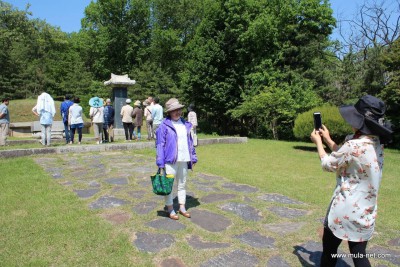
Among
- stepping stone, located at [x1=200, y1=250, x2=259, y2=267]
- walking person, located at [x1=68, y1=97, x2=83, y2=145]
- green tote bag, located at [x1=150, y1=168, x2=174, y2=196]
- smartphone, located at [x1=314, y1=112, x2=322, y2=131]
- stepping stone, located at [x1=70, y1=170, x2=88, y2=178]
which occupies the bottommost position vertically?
stepping stone, located at [x1=200, y1=250, x2=259, y2=267]

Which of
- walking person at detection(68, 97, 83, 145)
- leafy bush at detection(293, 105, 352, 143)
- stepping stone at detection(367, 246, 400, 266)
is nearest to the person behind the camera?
stepping stone at detection(367, 246, 400, 266)

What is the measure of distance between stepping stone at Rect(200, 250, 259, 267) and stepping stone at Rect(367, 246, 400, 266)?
1.37 metres

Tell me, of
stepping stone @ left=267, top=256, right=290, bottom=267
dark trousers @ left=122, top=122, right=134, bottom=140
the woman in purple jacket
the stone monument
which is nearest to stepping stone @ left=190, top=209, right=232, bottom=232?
the woman in purple jacket

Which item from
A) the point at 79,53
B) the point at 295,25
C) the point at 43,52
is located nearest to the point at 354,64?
the point at 295,25

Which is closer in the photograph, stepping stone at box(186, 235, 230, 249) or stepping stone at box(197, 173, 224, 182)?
stepping stone at box(186, 235, 230, 249)

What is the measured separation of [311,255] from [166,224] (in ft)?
6.00

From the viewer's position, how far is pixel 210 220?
176 inches

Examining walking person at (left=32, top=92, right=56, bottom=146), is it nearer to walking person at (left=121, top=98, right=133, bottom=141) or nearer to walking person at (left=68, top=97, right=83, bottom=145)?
walking person at (left=68, top=97, right=83, bottom=145)

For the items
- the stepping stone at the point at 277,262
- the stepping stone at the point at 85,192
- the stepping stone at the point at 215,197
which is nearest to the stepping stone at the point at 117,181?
the stepping stone at the point at 85,192

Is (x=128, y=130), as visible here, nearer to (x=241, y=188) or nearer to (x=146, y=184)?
(x=146, y=184)

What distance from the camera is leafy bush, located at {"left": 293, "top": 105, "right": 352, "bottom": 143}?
11.9 metres

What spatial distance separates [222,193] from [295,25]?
20.0 metres

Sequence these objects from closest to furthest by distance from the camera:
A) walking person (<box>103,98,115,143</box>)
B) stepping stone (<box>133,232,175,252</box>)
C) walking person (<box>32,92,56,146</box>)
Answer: stepping stone (<box>133,232,175,252</box>), walking person (<box>32,92,56,146</box>), walking person (<box>103,98,115,143</box>)

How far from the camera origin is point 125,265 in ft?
10.5
